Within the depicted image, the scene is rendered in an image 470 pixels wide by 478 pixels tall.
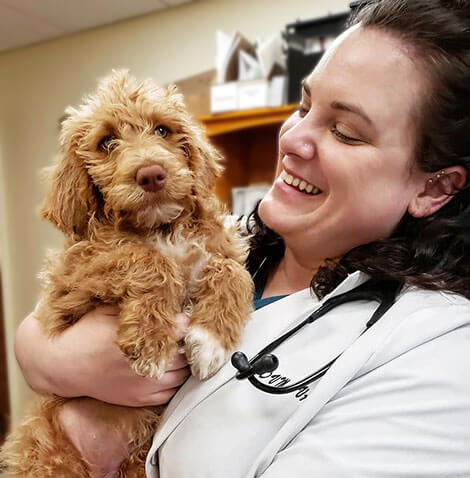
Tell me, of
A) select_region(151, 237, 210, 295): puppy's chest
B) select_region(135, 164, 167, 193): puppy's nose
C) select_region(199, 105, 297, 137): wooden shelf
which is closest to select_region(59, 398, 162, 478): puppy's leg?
select_region(151, 237, 210, 295): puppy's chest

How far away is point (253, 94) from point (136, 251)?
5.39 feet

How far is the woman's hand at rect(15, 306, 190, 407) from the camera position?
40.8 inches

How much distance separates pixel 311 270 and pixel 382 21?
0.58 metres

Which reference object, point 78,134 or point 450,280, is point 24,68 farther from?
point 450,280

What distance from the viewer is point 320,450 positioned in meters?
0.83

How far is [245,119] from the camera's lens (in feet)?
8.35

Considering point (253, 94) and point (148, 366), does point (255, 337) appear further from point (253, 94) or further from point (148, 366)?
point (253, 94)

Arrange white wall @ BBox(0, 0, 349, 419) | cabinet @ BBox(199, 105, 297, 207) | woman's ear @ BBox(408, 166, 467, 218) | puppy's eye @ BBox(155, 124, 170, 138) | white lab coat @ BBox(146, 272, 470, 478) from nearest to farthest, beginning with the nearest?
white lab coat @ BBox(146, 272, 470, 478) → woman's ear @ BBox(408, 166, 467, 218) → puppy's eye @ BBox(155, 124, 170, 138) → cabinet @ BBox(199, 105, 297, 207) → white wall @ BBox(0, 0, 349, 419)

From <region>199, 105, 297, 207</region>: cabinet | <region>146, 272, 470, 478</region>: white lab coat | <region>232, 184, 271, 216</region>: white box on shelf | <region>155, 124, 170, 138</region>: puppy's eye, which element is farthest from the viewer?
<region>232, 184, 271, 216</region>: white box on shelf

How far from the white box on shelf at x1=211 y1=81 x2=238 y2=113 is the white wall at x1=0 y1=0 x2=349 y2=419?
33.5 inches

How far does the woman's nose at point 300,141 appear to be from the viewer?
1.11 m

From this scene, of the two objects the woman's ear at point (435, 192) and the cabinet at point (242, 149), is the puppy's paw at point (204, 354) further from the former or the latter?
the cabinet at point (242, 149)

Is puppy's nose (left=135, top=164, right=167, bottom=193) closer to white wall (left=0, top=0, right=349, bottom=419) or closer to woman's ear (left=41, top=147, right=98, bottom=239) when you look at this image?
woman's ear (left=41, top=147, right=98, bottom=239)

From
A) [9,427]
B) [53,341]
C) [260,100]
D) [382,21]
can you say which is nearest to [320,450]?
[53,341]
